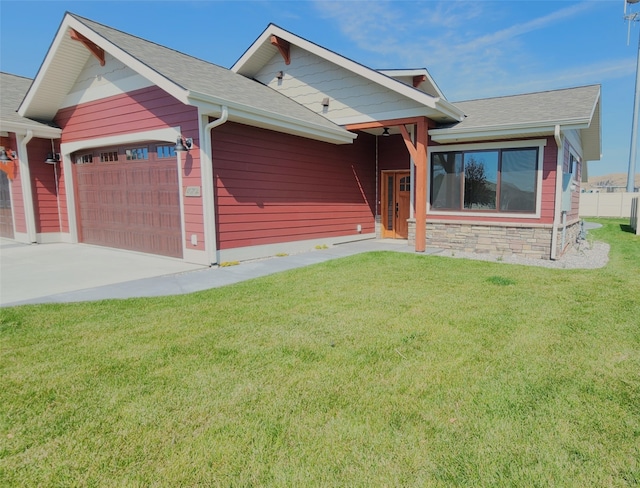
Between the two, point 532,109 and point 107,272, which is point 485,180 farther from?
point 107,272

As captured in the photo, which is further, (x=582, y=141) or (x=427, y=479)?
(x=582, y=141)

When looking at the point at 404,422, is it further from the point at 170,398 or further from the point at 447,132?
the point at 447,132

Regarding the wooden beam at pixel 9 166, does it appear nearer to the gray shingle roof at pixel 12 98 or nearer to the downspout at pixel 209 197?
the gray shingle roof at pixel 12 98

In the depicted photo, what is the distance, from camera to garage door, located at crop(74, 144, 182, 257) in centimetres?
816

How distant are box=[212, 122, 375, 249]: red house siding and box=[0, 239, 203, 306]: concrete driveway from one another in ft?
5.10

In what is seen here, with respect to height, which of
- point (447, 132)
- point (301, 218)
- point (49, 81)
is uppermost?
point (49, 81)

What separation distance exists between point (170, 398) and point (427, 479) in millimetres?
1770

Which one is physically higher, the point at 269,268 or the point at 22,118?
the point at 22,118

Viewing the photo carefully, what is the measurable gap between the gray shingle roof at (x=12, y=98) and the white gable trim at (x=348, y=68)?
18.9 ft

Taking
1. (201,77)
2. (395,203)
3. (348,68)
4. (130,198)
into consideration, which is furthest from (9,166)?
(395,203)

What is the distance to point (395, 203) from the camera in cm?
1220

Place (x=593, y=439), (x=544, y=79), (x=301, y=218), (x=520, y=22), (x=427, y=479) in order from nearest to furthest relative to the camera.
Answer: (x=427, y=479) → (x=593, y=439) → (x=301, y=218) → (x=520, y=22) → (x=544, y=79)

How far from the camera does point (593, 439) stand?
87.0 inches

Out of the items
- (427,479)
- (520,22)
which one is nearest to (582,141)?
(520,22)
